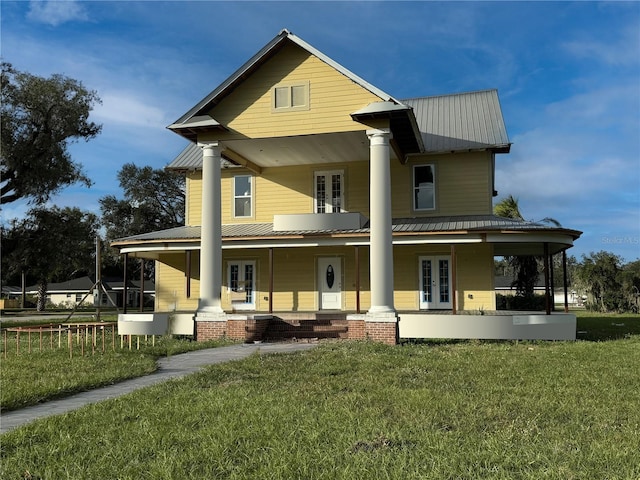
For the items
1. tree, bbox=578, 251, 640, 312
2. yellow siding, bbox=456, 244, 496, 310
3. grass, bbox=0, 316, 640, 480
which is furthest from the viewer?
tree, bbox=578, 251, 640, 312

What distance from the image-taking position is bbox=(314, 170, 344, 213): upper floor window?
22609 mm

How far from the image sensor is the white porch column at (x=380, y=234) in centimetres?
1616

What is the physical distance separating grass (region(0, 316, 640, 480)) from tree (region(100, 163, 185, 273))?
150 ft

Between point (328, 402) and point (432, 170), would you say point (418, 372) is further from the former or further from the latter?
point (432, 170)

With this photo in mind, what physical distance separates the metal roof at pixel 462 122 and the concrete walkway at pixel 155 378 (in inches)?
403

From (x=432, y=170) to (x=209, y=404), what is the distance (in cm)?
1632

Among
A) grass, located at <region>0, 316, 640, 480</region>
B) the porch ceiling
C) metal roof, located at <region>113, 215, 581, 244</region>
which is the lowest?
grass, located at <region>0, 316, 640, 480</region>

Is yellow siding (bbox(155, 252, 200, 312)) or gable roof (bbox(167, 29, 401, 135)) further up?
gable roof (bbox(167, 29, 401, 135))

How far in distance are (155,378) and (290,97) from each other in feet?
34.1

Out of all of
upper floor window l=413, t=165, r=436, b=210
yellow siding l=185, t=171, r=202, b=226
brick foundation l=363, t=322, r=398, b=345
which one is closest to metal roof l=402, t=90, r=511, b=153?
upper floor window l=413, t=165, r=436, b=210

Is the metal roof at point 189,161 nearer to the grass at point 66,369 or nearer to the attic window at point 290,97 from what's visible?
the attic window at point 290,97

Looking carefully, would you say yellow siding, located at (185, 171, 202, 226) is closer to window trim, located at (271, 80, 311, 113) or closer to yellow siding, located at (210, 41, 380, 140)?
yellow siding, located at (210, 41, 380, 140)

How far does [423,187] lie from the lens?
21.9 meters

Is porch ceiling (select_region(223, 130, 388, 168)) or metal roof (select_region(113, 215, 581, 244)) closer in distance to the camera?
metal roof (select_region(113, 215, 581, 244))
